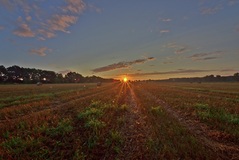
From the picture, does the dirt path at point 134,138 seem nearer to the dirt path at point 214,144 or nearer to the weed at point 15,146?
the dirt path at point 214,144

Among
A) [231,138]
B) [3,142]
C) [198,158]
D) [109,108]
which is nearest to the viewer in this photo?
[198,158]

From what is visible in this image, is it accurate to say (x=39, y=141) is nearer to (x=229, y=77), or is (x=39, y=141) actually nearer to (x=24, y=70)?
(x=24, y=70)

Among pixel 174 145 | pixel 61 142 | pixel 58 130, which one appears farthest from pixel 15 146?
pixel 174 145

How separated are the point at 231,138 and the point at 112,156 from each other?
5778 millimetres

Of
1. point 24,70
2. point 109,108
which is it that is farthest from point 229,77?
point 24,70

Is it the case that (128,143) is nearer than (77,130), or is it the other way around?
(128,143)

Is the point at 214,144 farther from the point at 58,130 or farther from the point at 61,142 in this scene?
the point at 58,130

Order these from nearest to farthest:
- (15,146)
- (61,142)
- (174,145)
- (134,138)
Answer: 1. (174,145)
2. (15,146)
3. (61,142)
4. (134,138)

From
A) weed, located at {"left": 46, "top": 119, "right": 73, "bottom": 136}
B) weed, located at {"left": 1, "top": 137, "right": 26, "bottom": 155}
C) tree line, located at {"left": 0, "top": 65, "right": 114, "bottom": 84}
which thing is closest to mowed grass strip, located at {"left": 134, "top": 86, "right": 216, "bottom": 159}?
weed, located at {"left": 46, "top": 119, "right": 73, "bottom": 136}

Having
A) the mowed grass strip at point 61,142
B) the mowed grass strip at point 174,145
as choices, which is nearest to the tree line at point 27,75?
the mowed grass strip at point 61,142

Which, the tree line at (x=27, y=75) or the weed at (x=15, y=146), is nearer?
the weed at (x=15, y=146)

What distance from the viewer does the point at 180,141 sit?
265 inches

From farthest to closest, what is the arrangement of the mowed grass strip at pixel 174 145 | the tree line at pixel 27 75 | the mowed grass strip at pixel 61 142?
the tree line at pixel 27 75 → the mowed grass strip at pixel 61 142 → the mowed grass strip at pixel 174 145

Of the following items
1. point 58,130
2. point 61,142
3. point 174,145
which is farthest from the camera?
point 58,130
